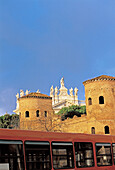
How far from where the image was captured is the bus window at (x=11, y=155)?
27.4 feet

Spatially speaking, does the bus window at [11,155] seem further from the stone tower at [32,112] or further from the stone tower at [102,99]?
the stone tower at [32,112]

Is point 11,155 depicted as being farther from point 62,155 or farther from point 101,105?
point 101,105

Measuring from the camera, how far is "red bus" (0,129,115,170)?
869 centimetres

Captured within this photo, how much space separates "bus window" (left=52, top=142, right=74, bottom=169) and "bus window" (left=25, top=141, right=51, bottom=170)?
300 millimetres

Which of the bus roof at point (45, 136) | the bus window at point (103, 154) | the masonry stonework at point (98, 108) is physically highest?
the masonry stonework at point (98, 108)

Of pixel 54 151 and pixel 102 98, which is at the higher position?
pixel 102 98

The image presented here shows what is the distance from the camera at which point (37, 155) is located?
940 cm

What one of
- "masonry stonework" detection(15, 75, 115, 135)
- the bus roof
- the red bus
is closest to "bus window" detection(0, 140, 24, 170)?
the red bus

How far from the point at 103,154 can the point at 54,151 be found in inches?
121

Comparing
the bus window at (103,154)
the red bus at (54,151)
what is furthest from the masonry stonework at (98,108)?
the bus window at (103,154)

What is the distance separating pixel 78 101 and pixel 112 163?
105 m

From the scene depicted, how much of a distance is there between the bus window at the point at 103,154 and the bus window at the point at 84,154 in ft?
1.33

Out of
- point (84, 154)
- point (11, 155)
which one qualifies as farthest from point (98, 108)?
point (11, 155)

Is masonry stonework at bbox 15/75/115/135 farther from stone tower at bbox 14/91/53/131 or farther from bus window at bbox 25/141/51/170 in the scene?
bus window at bbox 25/141/51/170
